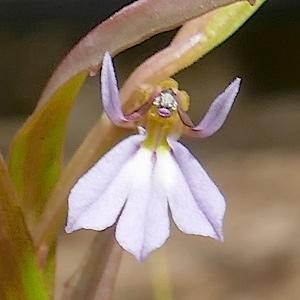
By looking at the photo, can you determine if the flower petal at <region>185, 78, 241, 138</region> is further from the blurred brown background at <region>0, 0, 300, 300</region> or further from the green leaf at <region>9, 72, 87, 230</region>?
the blurred brown background at <region>0, 0, 300, 300</region>

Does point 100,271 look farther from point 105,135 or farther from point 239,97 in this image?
point 239,97

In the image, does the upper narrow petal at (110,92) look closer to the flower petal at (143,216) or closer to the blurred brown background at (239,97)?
the flower petal at (143,216)

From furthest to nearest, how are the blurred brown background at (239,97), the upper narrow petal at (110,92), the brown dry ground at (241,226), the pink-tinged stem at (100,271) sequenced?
the blurred brown background at (239,97) < the brown dry ground at (241,226) < the pink-tinged stem at (100,271) < the upper narrow petal at (110,92)

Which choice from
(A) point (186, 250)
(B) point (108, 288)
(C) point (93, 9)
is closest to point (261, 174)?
(A) point (186, 250)

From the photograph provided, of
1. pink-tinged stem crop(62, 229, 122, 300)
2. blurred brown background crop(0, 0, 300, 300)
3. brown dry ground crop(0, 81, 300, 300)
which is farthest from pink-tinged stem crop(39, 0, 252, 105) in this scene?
blurred brown background crop(0, 0, 300, 300)

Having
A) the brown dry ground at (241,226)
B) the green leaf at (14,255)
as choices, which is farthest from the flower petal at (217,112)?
the brown dry ground at (241,226)

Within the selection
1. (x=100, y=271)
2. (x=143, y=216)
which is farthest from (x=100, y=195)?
(x=100, y=271)

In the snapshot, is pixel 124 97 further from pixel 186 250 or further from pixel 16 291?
pixel 186 250
